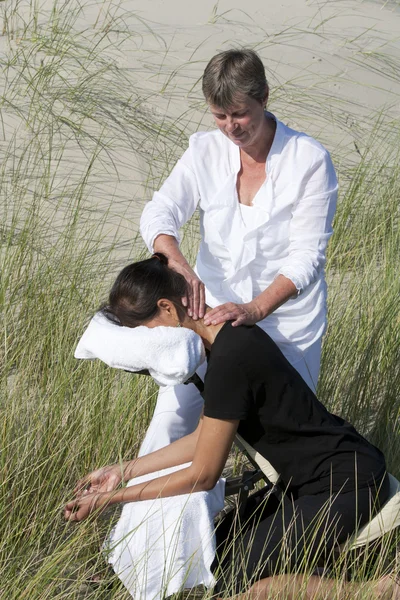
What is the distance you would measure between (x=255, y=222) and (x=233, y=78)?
0.49 meters

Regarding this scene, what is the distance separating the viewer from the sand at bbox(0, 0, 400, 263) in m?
6.06

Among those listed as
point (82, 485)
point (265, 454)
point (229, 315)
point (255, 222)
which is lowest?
point (82, 485)

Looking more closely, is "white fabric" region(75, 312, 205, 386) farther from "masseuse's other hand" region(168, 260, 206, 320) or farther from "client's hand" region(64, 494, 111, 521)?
"client's hand" region(64, 494, 111, 521)

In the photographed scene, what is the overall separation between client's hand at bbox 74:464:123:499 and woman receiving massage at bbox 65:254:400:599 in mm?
98

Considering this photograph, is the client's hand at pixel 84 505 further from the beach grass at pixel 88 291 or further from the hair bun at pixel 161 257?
the hair bun at pixel 161 257

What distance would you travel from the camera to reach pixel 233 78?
2.82 m

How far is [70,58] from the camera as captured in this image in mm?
6656

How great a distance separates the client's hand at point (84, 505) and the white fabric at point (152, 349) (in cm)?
42

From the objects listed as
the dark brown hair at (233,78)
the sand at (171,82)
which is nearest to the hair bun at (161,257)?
the dark brown hair at (233,78)

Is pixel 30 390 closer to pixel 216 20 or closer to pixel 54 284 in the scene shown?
pixel 54 284

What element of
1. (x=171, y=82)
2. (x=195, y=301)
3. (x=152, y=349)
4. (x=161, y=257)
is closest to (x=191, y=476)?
(x=152, y=349)

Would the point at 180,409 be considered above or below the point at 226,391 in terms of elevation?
below

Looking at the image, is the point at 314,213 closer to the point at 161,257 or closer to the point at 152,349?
the point at 161,257

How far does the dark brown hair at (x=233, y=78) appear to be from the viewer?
2.82 metres
